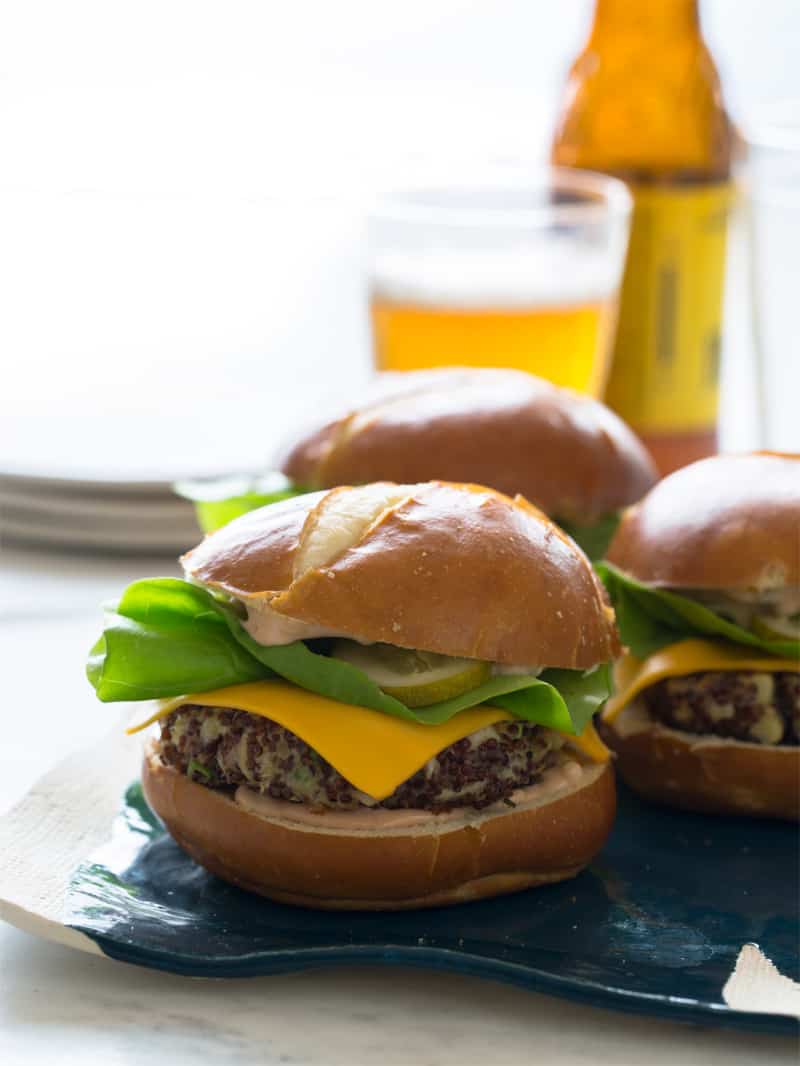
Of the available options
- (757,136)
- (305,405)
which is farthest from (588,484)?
(305,405)

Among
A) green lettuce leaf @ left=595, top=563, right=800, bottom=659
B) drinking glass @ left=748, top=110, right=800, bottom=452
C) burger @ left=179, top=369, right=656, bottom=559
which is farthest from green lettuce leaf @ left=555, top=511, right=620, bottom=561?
drinking glass @ left=748, top=110, right=800, bottom=452

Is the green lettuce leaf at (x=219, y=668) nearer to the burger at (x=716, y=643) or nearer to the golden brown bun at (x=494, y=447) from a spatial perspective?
the burger at (x=716, y=643)

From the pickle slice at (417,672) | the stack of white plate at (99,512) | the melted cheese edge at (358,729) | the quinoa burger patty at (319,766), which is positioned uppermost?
the pickle slice at (417,672)

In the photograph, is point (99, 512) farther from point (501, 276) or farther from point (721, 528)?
point (721, 528)

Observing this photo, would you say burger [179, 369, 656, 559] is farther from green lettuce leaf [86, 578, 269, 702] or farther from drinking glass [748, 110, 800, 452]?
green lettuce leaf [86, 578, 269, 702]

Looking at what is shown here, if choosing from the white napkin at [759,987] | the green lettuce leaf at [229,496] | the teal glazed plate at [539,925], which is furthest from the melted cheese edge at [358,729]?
the green lettuce leaf at [229,496]

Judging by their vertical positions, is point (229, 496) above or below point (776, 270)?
below

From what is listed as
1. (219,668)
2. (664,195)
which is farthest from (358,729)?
(664,195)
